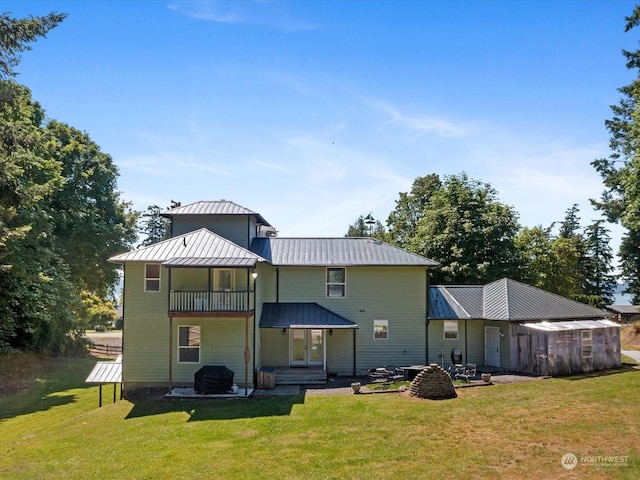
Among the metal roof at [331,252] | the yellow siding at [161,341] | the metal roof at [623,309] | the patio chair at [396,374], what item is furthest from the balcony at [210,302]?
the metal roof at [623,309]

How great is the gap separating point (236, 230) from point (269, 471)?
14.3m

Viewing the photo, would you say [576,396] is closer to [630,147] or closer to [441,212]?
[630,147]

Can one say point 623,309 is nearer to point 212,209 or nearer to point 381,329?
point 381,329

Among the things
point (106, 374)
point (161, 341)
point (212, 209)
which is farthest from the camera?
point (212, 209)

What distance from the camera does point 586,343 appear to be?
21.7 metres

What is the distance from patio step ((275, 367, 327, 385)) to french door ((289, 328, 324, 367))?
4.04ft

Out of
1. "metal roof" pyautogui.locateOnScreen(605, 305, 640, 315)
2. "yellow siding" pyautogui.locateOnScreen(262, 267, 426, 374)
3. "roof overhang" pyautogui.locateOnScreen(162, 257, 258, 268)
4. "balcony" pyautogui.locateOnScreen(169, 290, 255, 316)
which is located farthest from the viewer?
"metal roof" pyautogui.locateOnScreen(605, 305, 640, 315)

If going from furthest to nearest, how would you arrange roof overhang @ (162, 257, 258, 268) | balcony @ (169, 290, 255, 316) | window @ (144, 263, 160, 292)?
window @ (144, 263, 160, 292)
balcony @ (169, 290, 255, 316)
roof overhang @ (162, 257, 258, 268)

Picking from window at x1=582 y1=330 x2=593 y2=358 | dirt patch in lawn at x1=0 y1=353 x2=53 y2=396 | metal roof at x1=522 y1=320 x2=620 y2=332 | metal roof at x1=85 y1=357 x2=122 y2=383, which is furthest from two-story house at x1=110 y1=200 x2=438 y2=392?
dirt patch in lawn at x1=0 y1=353 x2=53 y2=396

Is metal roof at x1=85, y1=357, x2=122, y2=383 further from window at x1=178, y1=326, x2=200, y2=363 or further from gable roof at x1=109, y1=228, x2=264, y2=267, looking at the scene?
gable roof at x1=109, y1=228, x2=264, y2=267

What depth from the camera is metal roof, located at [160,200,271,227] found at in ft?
76.2

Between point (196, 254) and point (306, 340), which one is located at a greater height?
point (196, 254)

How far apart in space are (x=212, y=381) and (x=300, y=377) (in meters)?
4.13

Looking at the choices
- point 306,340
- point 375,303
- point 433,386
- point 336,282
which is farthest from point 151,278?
point 433,386
